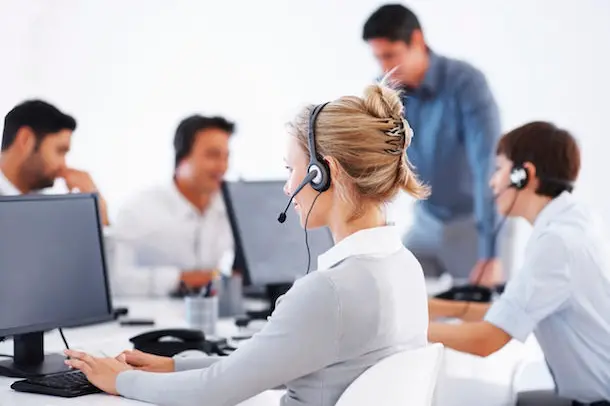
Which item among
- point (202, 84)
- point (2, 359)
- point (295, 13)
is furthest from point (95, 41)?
point (2, 359)

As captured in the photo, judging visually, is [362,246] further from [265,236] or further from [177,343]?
[265,236]

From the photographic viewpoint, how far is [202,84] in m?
5.41

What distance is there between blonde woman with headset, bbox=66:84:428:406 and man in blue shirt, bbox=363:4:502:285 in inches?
114

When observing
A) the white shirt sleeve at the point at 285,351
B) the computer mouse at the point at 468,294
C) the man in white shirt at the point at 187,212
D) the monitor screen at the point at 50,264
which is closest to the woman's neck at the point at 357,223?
the white shirt sleeve at the point at 285,351

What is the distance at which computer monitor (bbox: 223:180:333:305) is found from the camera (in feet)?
10.3

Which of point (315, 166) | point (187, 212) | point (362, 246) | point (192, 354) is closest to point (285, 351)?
point (362, 246)

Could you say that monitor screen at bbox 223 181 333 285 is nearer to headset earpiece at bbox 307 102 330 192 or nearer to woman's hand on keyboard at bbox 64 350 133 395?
woman's hand on keyboard at bbox 64 350 133 395

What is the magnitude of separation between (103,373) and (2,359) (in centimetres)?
42

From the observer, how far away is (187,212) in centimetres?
434

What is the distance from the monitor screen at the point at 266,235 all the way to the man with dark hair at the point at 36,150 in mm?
681

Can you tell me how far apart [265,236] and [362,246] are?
4.48 feet

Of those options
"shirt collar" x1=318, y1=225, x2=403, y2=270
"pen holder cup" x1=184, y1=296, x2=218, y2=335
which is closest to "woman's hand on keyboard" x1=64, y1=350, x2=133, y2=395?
"shirt collar" x1=318, y1=225, x2=403, y2=270

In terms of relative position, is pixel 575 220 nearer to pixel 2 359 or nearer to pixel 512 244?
pixel 2 359

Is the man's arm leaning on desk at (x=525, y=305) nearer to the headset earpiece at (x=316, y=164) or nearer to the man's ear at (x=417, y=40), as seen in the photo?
the headset earpiece at (x=316, y=164)
